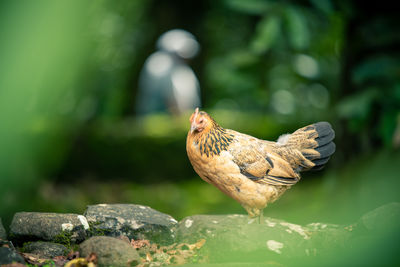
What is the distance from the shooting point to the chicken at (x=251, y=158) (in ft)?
11.2

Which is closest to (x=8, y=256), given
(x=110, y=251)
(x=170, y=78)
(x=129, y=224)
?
(x=110, y=251)

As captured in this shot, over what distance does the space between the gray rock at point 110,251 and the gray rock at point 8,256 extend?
1.32ft

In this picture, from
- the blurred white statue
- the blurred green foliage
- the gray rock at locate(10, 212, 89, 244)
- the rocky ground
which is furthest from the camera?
the blurred white statue

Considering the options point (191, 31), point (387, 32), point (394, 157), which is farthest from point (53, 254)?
point (191, 31)

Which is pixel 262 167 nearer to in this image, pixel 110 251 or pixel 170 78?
pixel 110 251

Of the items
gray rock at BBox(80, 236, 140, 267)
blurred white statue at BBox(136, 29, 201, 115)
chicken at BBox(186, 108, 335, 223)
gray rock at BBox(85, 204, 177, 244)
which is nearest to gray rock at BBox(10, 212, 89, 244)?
gray rock at BBox(85, 204, 177, 244)

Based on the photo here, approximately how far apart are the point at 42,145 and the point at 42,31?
13.6 feet

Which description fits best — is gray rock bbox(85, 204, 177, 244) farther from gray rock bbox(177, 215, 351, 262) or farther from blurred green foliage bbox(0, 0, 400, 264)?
blurred green foliage bbox(0, 0, 400, 264)

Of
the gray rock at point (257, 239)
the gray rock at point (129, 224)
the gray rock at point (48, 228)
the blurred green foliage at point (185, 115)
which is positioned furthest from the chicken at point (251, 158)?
the gray rock at point (48, 228)

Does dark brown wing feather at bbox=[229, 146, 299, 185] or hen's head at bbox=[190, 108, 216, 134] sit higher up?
hen's head at bbox=[190, 108, 216, 134]

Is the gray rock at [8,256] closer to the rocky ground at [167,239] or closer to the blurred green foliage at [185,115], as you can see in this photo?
the rocky ground at [167,239]

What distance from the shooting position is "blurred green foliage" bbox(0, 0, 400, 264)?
14.7 ft

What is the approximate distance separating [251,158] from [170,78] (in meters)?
6.78

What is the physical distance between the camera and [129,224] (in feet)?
11.1
